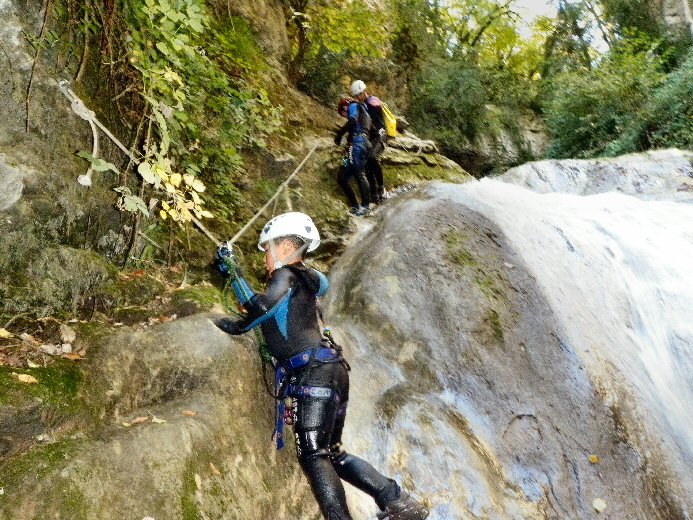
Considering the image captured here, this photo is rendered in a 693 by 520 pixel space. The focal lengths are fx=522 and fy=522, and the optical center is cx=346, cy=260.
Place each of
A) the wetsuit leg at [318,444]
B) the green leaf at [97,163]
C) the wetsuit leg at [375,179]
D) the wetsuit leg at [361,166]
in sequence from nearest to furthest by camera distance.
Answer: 1. the wetsuit leg at [318,444]
2. the green leaf at [97,163]
3. the wetsuit leg at [361,166]
4. the wetsuit leg at [375,179]

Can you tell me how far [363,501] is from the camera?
4.64 metres

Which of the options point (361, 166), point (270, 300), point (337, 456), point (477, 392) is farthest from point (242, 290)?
point (361, 166)

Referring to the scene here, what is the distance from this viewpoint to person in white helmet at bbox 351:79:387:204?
31.0ft

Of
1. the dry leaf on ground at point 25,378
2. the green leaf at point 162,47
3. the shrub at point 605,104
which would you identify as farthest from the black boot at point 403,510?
the shrub at point 605,104

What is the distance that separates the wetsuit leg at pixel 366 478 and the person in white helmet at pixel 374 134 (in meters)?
6.55

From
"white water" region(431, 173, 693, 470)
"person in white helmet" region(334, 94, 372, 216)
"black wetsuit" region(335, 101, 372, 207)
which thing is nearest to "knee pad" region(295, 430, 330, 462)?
"white water" region(431, 173, 693, 470)

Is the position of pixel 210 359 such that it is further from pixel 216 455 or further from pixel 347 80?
pixel 347 80

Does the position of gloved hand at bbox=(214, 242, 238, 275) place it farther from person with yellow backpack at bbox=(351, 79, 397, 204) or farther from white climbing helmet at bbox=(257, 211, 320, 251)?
person with yellow backpack at bbox=(351, 79, 397, 204)

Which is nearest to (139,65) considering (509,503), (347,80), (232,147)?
(232,147)

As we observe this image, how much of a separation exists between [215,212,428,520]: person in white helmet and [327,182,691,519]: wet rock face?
89 cm

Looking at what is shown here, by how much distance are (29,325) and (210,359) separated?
4.46 ft

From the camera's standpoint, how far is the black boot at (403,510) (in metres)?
3.78

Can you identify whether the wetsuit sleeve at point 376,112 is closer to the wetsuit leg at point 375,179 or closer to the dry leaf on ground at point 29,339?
the wetsuit leg at point 375,179

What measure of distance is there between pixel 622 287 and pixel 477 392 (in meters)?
3.41
